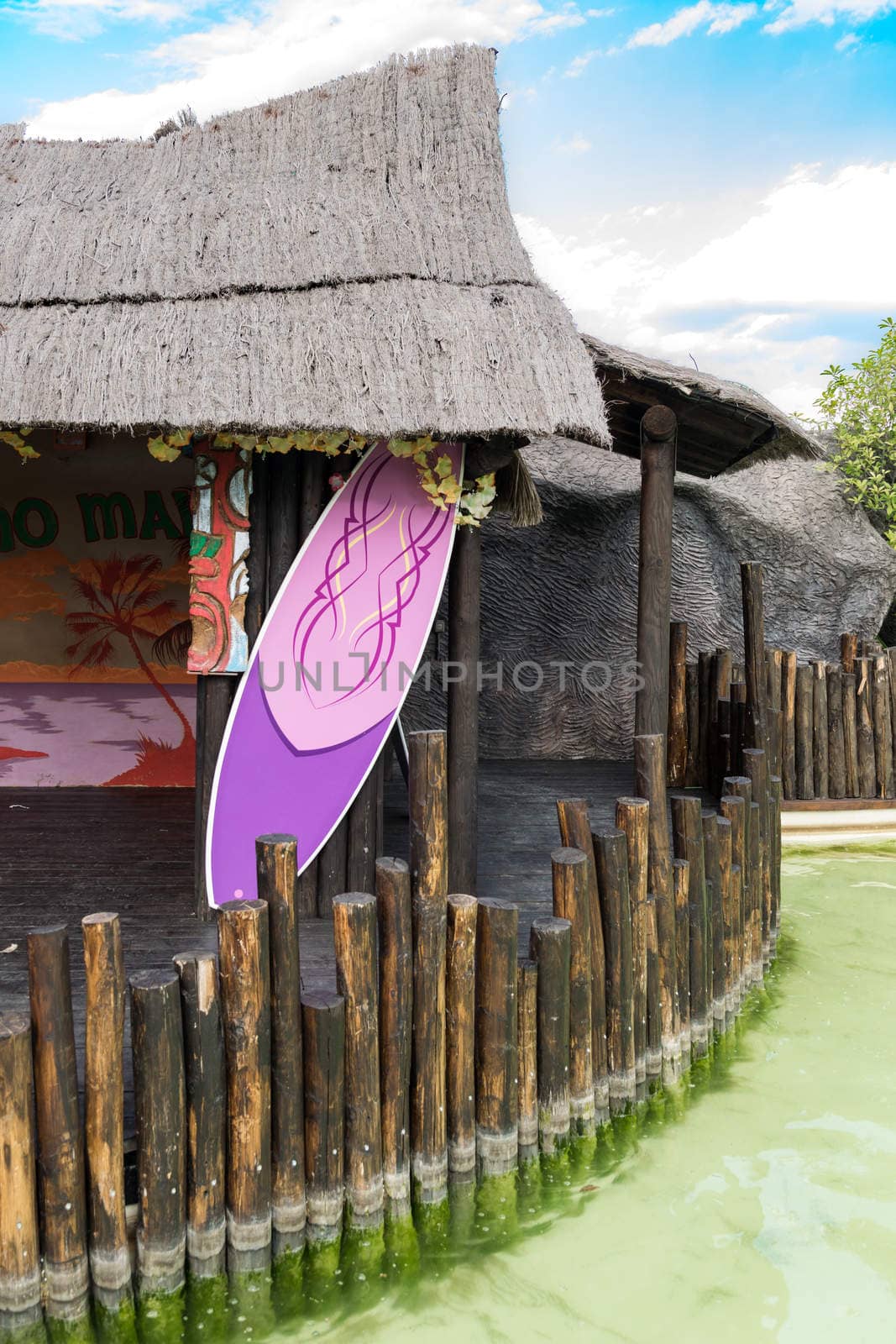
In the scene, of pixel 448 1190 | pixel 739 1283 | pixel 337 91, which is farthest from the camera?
pixel 337 91

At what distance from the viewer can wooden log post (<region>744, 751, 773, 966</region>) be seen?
15.8 feet

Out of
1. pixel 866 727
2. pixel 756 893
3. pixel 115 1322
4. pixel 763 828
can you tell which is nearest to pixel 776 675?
pixel 866 727

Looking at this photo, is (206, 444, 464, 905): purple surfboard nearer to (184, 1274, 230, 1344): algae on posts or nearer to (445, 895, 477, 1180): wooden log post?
(445, 895, 477, 1180): wooden log post

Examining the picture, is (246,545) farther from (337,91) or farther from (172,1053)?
(337,91)

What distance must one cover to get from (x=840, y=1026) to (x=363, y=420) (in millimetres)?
3173

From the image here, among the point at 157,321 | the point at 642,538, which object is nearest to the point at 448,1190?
the point at 157,321

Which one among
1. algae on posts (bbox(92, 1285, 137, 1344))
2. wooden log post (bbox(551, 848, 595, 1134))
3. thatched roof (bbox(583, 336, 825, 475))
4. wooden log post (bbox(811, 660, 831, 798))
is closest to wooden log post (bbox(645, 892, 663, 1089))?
wooden log post (bbox(551, 848, 595, 1134))

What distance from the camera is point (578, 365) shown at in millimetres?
3691

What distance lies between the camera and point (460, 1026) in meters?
2.88

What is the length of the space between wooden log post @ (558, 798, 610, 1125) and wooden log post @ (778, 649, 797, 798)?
4332 millimetres

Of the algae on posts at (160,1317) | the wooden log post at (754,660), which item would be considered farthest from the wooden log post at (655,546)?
the algae on posts at (160,1317)

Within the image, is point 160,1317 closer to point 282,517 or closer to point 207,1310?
point 207,1310

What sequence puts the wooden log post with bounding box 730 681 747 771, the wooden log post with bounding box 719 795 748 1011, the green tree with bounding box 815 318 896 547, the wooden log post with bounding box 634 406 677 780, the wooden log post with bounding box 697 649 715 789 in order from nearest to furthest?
the wooden log post with bounding box 719 795 748 1011 < the wooden log post with bounding box 634 406 677 780 < the wooden log post with bounding box 730 681 747 771 < the wooden log post with bounding box 697 649 715 789 < the green tree with bounding box 815 318 896 547

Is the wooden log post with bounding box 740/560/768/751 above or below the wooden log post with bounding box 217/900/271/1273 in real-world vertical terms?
above
